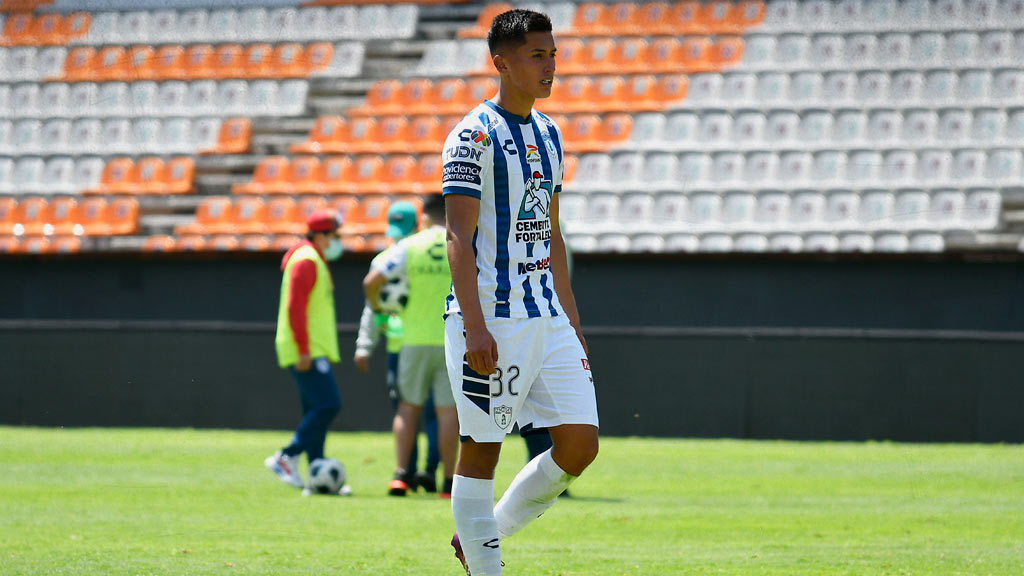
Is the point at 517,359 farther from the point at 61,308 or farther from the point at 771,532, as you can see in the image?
the point at 61,308

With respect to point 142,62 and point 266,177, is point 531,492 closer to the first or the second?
point 266,177

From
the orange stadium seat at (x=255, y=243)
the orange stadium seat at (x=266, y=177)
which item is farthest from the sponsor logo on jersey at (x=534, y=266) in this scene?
the orange stadium seat at (x=266, y=177)

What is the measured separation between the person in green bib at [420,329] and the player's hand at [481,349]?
5017 mm

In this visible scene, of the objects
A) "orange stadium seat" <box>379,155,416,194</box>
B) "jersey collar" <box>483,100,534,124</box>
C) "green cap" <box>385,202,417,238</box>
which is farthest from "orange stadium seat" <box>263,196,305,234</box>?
"jersey collar" <box>483,100,534,124</box>

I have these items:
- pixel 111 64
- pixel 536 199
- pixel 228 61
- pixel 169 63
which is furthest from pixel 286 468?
pixel 111 64

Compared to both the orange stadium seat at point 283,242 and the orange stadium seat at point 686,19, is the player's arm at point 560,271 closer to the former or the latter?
the orange stadium seat at point 283,242

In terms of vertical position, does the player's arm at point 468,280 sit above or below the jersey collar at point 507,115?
below

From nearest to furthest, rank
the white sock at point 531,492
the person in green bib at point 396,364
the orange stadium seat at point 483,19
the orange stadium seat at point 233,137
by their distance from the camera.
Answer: the white sock at point 531,492, the person in green bib at point 396,364, the orange stadium seat at point 233,137, the orange stadium seat at point 483,19

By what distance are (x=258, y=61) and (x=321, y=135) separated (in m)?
2.59

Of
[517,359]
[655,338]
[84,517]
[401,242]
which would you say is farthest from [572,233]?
[517,359]

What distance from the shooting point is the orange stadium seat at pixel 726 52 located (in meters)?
20.3

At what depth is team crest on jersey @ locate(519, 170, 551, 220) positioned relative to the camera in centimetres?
486

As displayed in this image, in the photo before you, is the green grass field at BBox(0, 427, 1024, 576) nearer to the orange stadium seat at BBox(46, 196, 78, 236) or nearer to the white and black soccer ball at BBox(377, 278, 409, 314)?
the white and black soccer ball at BBox(377, 278, 409, 314)

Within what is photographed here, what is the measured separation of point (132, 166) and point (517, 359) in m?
17.7
